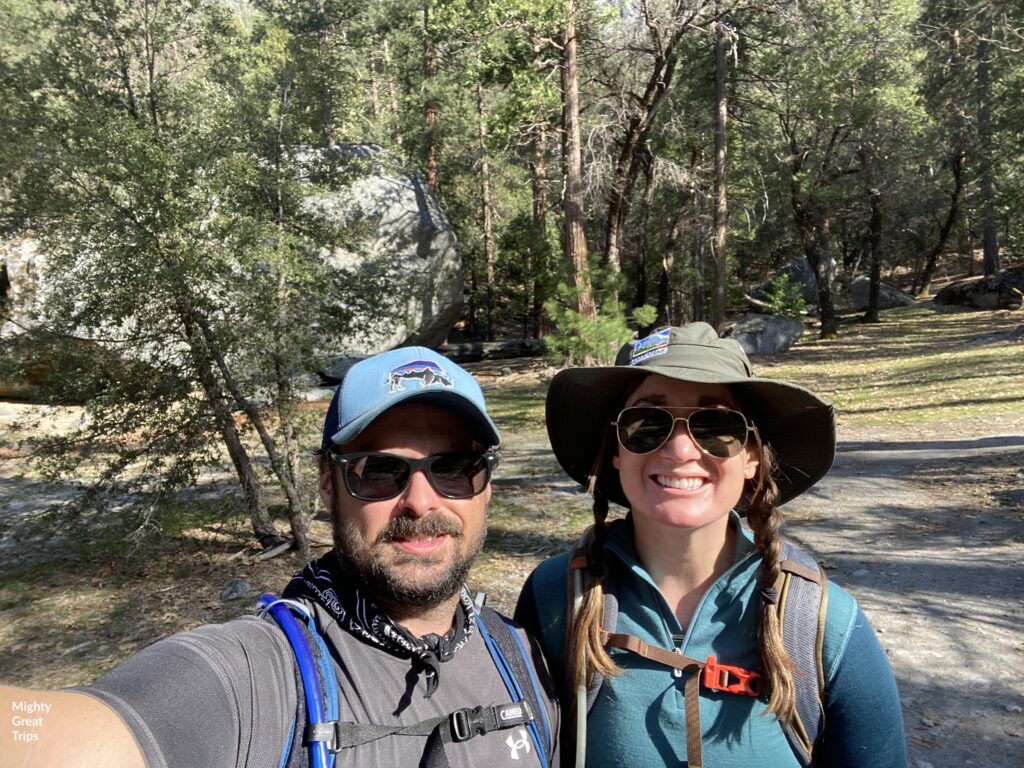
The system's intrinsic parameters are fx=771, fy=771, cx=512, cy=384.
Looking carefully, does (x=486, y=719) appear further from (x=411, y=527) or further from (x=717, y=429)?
(x=717, y=429)

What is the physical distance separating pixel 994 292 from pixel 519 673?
96.3ft

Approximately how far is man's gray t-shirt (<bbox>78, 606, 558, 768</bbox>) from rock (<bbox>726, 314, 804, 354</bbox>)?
19.7 meters

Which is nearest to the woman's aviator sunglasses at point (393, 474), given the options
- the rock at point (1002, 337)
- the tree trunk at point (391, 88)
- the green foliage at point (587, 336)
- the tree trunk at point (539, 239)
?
the green foliage at point (587, 336)

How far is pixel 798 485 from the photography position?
2.06m

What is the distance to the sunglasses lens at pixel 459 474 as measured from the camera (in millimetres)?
1666

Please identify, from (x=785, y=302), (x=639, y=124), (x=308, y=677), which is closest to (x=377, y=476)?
(x=308, y=677)

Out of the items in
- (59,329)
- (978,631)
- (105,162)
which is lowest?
(978,631)

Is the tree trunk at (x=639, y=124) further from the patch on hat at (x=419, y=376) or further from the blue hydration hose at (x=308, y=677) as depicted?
the blue hydration hose at (x=308, y=677)

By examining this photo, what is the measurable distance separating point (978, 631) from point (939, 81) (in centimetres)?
2594

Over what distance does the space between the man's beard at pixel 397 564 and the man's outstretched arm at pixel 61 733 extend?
0.52 m

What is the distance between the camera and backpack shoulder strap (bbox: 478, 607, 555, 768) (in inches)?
59.6

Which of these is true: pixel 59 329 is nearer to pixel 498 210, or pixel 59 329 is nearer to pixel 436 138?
pixel 436 138

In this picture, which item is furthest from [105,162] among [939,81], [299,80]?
[939,81]

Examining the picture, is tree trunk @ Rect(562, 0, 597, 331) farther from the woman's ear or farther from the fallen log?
the woman's ear
